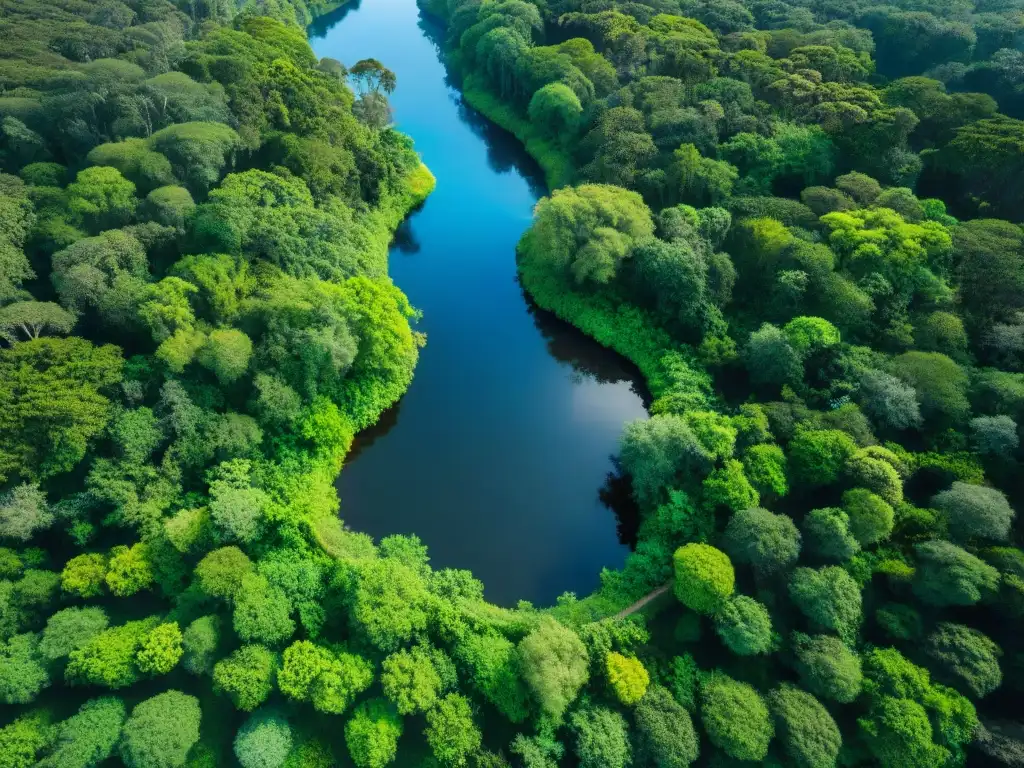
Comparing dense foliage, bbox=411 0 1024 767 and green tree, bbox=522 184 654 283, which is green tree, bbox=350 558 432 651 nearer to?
dense foliage, bbox=411 0 1024 767

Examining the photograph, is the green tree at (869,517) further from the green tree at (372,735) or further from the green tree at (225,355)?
the green tree at (225,355)

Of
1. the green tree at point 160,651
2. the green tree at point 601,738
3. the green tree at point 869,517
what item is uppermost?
the green tree at point 869,517

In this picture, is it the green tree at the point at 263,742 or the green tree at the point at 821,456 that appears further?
the green tree at the point at 821,456

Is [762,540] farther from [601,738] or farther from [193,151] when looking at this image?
[193,151]

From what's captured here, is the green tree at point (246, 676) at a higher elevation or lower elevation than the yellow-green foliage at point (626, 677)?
lower

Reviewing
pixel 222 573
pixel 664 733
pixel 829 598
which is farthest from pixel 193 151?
pixel 829 598

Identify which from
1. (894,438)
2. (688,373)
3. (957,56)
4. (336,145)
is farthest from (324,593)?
(957,56)

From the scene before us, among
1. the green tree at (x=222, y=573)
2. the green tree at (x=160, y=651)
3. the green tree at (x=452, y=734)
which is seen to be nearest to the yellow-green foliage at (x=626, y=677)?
the green tree at (x=452, y=734)
